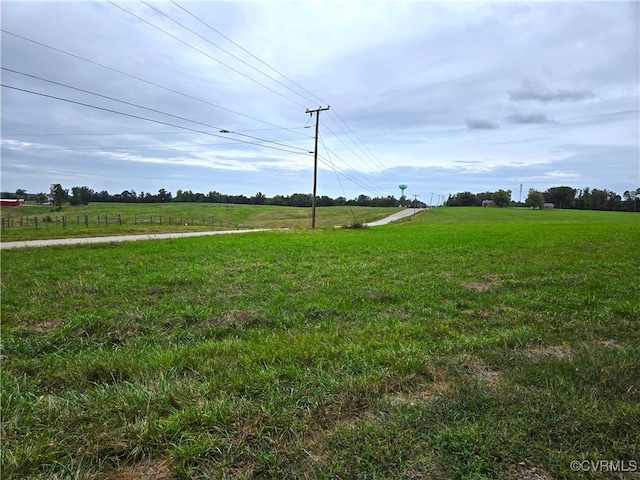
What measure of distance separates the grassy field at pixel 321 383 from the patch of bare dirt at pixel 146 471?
1 centimetres

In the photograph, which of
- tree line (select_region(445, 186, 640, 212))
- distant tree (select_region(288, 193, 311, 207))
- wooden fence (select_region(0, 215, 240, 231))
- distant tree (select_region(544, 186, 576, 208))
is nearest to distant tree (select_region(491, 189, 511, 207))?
tree line (select_region(445, 186, 640, 212))

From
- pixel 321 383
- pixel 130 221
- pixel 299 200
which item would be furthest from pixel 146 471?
pixel 299 200

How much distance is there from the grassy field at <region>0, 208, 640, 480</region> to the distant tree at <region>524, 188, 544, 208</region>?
142m

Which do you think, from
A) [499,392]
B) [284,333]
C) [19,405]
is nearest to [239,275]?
[284,333]

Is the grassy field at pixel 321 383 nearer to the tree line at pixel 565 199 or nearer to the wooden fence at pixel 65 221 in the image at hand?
the wooden fence at pixel 65 221

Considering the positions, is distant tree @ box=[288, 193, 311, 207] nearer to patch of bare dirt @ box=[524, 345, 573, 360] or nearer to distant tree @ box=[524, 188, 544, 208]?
distant tree @ box=[524, 188, 544, 208]

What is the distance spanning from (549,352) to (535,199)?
147 metres

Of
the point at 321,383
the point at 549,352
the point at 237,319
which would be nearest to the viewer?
the point at 321,383

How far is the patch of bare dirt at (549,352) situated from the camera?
13.5ft

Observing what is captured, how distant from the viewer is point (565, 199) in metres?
132

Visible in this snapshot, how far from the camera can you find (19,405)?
9.92 feet

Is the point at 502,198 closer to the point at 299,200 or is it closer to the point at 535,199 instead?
the point at 535,199

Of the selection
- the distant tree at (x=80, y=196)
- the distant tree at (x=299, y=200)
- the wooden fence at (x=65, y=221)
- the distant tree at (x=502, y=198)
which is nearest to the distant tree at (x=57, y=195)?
the distant tree at (x=80, y=196)

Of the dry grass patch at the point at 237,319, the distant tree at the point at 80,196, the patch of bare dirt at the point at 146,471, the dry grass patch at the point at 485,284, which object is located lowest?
the dry grass patch at the point at 237,319
